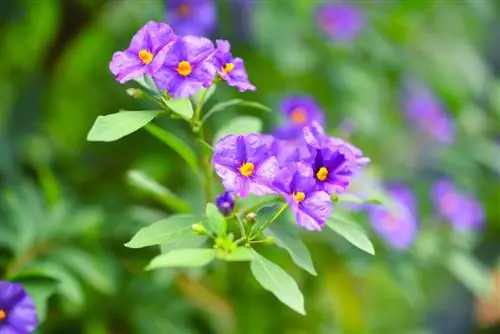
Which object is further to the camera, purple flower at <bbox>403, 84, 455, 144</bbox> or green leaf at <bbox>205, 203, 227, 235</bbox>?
purple flower at <bbox>403, 84, 455, 144</bbox>

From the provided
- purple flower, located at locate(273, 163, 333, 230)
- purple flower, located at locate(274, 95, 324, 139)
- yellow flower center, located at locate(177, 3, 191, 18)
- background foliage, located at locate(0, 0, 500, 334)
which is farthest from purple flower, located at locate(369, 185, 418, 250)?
purple flower, located at locate(273, 163, 333, 230)

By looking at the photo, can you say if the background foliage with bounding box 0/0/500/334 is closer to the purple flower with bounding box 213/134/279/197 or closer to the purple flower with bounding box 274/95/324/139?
the purple flower with bounding box 274/95/324/139

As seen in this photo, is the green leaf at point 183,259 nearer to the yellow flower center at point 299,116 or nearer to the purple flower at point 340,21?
the yellow flower center at point 299,116

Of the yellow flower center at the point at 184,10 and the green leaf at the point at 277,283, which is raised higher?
the green leaf at the point at 277,283

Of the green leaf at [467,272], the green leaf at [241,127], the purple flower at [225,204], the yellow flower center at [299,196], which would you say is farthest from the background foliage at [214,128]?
the yellow flower center at [299,196]

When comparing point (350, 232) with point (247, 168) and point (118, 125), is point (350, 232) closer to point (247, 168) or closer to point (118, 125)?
point (247, 168)

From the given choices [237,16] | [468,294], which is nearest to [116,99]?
[237,16]
